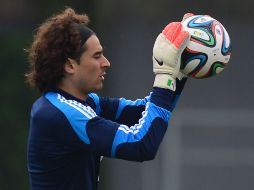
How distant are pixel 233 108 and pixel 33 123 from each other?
10.8 feet

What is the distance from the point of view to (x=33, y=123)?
377cm

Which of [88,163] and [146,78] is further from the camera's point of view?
[146,78]

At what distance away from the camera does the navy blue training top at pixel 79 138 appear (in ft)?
11.8

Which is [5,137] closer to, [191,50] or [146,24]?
[146,24]

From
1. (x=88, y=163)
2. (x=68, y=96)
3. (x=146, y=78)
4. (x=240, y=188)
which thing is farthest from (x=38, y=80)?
(x=240, y=188)

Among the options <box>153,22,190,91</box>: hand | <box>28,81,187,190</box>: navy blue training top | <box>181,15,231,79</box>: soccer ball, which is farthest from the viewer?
<box>181,15,231,79</box>: soccer ball

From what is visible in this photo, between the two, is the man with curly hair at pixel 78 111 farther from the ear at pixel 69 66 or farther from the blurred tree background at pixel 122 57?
the blurred tree background at pixel 122 57

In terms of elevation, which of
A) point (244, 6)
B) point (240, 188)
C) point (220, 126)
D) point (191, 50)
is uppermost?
point (244, 6)

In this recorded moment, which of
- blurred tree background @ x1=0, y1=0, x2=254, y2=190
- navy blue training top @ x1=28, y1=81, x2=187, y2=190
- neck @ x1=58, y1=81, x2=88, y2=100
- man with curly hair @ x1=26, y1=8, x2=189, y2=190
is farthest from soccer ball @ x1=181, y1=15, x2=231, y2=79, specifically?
blurred tree background @ x1=0, y1=0, x2=254, y2=190

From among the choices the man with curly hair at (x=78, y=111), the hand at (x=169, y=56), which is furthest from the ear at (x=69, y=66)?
the hand at (x=169, y=56)

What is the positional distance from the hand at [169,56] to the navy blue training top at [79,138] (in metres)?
0.05

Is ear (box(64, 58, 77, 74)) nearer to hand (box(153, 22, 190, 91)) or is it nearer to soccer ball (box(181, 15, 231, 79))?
hand (box(153, 22, 190, 91))

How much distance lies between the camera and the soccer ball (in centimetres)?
386

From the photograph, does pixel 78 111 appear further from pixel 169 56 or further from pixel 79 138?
pixel 169 56
